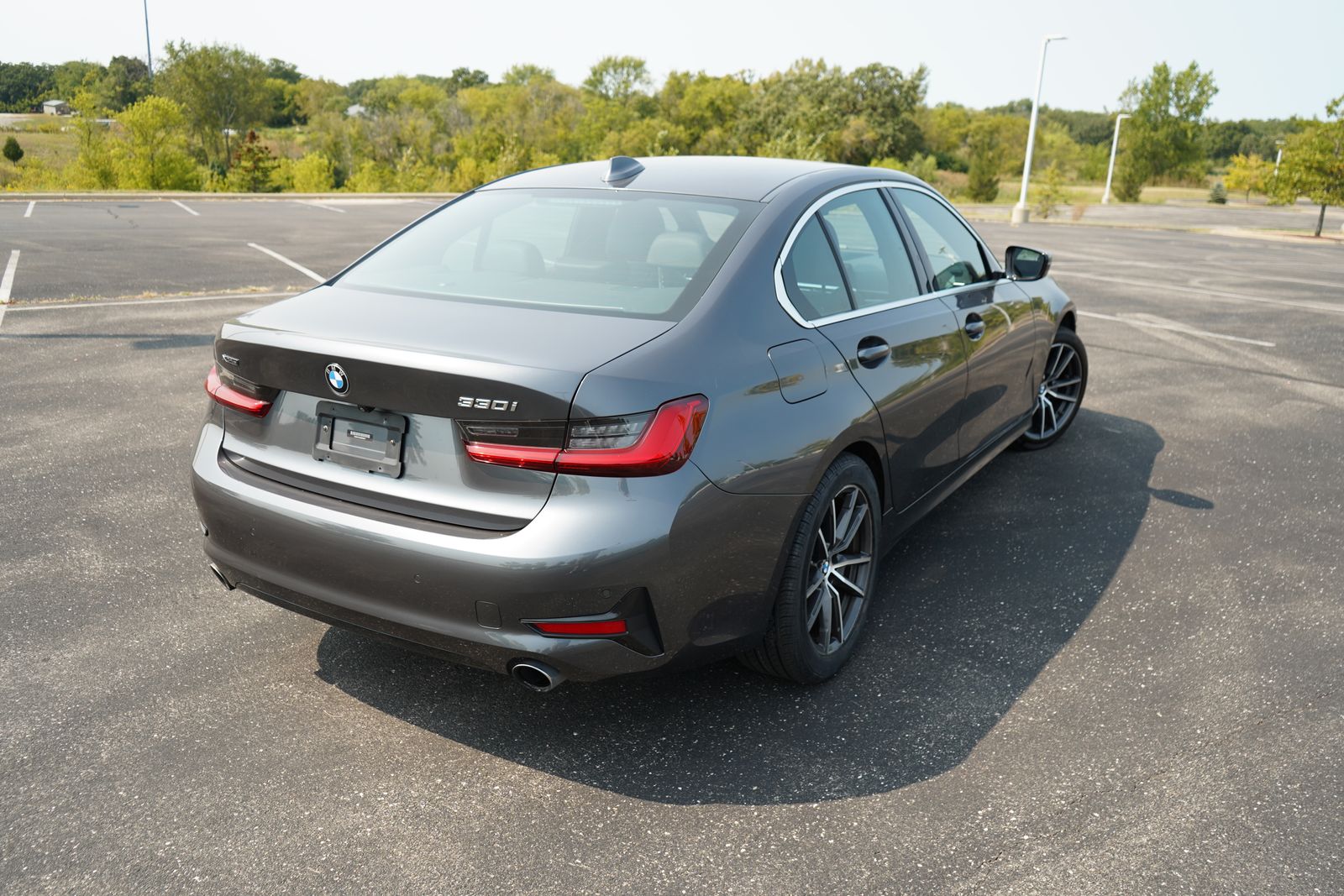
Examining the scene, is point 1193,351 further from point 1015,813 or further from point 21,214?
point 21,214

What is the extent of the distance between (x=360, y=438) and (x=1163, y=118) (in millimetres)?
65798

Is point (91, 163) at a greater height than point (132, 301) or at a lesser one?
greater

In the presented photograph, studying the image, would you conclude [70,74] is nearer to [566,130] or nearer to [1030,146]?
[566,130]

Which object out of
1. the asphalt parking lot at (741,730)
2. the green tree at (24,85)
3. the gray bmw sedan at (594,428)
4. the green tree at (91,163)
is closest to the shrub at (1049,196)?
the green tree at (91,163)

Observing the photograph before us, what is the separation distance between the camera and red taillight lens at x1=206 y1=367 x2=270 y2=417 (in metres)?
2.94

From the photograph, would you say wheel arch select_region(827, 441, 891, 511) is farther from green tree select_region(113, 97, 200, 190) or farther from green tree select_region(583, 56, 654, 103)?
green tree select_region(583, 56, 654, 103)

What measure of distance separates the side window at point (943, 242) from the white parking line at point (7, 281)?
8313 mm

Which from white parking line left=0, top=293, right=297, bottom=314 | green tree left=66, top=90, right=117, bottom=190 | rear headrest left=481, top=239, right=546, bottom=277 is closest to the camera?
rear headrest left=481, top=239, right=546, bottom=277

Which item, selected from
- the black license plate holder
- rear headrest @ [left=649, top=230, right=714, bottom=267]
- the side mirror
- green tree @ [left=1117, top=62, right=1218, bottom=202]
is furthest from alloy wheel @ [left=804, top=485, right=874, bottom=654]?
green tree @ [left=1117, top=62, right=1218, bottom=202]

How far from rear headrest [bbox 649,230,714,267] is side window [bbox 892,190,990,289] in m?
1.35

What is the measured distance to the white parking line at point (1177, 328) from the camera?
1016 centimetres

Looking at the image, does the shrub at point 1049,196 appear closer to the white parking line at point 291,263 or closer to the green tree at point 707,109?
the white parking line at point 291,263

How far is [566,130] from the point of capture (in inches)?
2235

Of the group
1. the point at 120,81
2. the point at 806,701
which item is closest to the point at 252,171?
the point at 806,701
